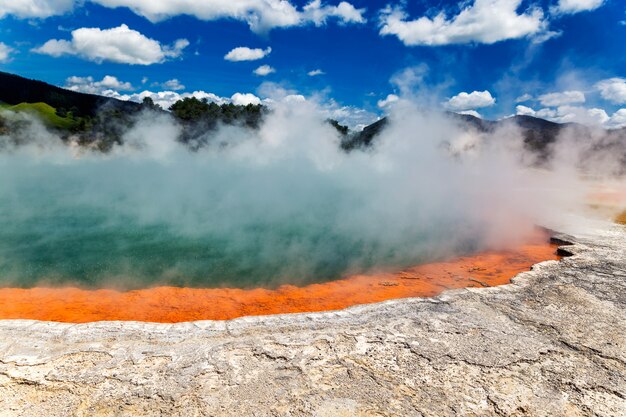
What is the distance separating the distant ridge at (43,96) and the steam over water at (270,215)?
55792 mm

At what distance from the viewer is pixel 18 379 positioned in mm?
2613

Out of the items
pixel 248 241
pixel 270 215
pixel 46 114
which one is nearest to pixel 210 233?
pixel 248 241

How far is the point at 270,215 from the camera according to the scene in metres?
9.13

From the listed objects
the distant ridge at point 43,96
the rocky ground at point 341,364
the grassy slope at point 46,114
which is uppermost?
the distant ridge at point 43,96

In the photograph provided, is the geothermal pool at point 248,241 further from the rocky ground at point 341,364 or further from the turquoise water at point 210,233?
the rocky ground at point 341,364

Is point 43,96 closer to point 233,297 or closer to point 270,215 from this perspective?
point 270,215

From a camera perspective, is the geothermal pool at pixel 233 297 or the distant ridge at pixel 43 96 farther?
the distant ridge at pixel 43 96

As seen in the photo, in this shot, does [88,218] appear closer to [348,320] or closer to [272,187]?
[272,187]

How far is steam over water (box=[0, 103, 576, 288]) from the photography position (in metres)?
5.97

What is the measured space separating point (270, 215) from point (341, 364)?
256 inches

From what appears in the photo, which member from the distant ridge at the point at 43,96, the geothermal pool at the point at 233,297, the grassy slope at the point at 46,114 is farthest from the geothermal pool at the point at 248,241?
the distant ridge at the point at 43,96

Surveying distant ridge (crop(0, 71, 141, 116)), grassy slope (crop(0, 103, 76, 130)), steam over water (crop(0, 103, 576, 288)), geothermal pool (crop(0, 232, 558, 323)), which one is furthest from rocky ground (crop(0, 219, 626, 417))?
distant ridge (crop(0, 71, 141, 116))

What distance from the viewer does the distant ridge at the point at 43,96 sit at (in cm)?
6456

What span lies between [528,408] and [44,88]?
8743cm
